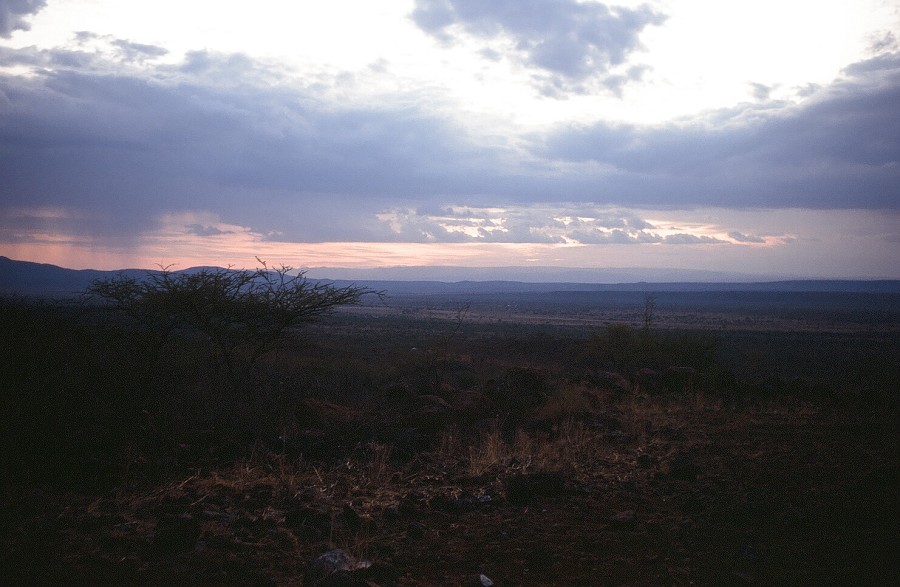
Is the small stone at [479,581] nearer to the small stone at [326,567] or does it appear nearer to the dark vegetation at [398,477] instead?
the dark vegetation at [398,477]

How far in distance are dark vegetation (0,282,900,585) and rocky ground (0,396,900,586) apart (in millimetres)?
26

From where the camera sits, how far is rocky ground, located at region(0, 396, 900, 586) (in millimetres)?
4961

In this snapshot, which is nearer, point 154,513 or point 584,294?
point 154,513

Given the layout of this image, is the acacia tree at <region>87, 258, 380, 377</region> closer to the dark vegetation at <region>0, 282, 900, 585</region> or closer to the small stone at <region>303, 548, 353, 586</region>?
the dark vegetation at <region>0, 282, 900, 585</region>

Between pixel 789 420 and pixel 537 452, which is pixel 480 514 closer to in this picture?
pixel 537 452

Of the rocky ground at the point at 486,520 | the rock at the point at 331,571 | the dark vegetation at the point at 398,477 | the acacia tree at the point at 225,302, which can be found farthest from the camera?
the acacia tree at the point at 225,302

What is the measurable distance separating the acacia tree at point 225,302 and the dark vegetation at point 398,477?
0.08 metres

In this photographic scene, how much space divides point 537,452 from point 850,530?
13.9 feet

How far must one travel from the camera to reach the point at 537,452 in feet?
30.3

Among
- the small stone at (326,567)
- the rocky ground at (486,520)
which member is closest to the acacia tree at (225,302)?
the rocky ground at (486,520)

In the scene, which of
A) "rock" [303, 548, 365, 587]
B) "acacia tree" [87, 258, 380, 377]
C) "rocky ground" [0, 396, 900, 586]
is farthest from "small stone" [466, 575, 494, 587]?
"acacia tree" [87, 258, 380, 377]

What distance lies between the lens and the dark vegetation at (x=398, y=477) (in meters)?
5.15

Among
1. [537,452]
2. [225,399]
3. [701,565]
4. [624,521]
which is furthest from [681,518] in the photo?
[225,399]

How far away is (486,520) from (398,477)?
1.77m
